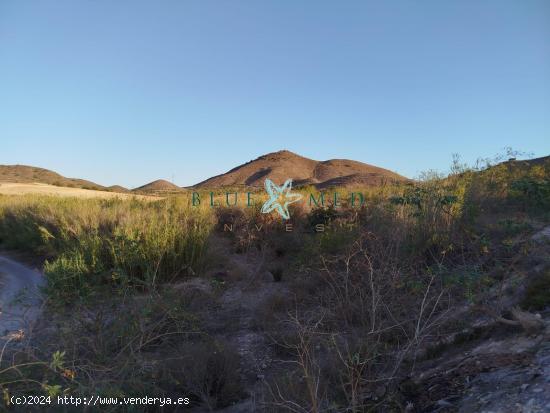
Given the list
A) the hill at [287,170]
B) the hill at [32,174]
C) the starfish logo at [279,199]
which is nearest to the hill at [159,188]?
the hill at [287,170]

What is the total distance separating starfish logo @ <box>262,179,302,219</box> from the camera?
410 inches

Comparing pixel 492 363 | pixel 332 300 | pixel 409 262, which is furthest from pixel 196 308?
pixel 492 363

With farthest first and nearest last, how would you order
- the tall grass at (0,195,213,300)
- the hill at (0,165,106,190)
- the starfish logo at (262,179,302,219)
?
the hill at (0,165,106,190)
the starfish logo at (262,179,302,219)
the tall grass at (0,195,213,300)

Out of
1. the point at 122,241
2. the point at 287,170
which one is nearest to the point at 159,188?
the point at 287,170

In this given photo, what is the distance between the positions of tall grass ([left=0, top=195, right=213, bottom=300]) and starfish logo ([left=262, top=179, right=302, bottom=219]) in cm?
157

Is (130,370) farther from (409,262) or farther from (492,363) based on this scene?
(409,262)

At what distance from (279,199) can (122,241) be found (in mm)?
4667

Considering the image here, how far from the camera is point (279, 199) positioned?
10938 millimetres

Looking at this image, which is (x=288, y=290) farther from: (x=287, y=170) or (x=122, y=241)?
(x=287, y=170)

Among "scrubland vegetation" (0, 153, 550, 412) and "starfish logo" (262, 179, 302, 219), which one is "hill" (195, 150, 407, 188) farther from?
"scrubland vegetation" (0, 153, 550, 412)

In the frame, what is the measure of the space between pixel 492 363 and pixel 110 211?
26.1 feet

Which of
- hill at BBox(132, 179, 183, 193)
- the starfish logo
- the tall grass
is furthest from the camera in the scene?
hill at BBox(132, 179, 183, 193)

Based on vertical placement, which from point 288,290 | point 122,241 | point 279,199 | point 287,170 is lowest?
point 288,290

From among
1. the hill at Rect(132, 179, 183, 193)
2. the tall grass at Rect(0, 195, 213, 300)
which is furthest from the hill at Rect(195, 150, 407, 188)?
the tall grass at Rect(0, 195, 213, 300)
